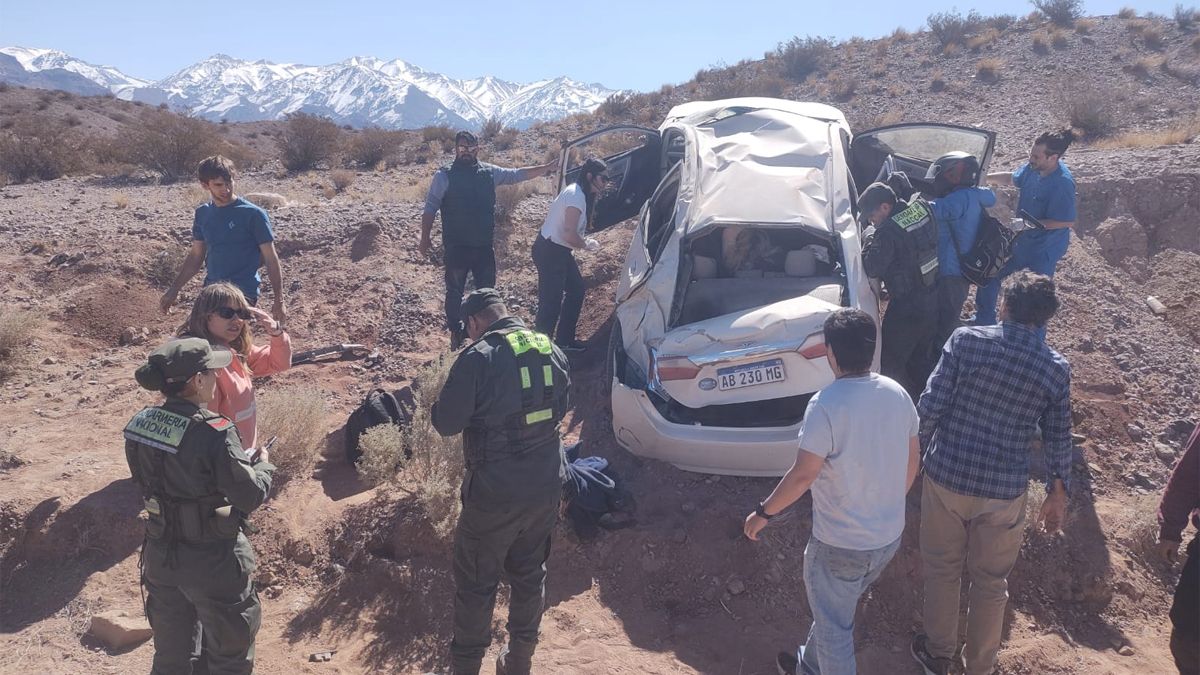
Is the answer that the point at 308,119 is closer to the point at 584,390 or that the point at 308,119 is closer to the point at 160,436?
the point at 584,390

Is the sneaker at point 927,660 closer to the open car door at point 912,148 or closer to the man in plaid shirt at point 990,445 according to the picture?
the man in plaid shirt at point 990,445

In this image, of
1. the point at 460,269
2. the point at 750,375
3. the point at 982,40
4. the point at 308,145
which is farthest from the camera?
the point at 982,40

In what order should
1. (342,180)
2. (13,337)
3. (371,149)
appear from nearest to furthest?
(13,337) → (342,180) → (371,149)

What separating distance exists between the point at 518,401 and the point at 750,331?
167cm

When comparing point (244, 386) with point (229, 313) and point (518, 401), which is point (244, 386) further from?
point (518, 401)

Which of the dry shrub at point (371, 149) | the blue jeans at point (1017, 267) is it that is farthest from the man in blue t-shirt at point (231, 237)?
the dry shrub at point (371, 149)

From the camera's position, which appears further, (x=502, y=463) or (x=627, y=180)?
(x=627, y=180)

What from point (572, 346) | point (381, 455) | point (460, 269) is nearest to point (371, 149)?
point (460, 269)

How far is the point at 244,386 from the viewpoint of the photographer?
321 centimetres

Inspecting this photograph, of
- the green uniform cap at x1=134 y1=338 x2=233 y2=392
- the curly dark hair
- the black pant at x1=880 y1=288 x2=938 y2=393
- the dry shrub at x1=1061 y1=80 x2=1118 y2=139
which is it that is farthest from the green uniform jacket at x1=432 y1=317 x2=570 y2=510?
the dry shrub at x1=1061 y1=80 x2=1118 y2=139

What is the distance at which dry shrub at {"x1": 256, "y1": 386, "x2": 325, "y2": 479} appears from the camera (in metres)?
4.84

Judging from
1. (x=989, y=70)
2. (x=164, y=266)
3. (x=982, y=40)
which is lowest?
(x=164, y=266)

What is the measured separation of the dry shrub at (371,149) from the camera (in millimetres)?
18703

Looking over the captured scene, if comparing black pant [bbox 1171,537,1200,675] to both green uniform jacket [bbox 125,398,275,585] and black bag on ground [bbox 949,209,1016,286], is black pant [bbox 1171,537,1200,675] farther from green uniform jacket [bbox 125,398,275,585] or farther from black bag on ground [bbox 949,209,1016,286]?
green uniform jacket [bbox 125,398,275,585]
